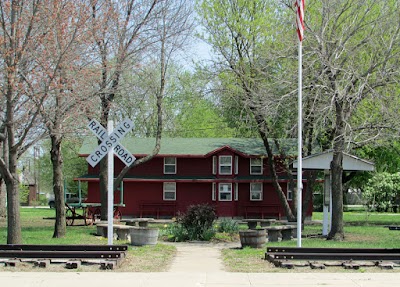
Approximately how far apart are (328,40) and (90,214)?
17.9 m

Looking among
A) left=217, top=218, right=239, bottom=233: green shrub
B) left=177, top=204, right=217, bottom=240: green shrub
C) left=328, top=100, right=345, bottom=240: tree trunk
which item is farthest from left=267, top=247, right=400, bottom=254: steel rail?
left=217, top=218, right=239, bottom=233: green shrub

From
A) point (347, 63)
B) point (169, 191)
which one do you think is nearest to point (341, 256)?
point (347, 63)

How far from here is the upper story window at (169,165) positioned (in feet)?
137

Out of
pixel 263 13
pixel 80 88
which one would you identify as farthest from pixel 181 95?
pixel 80 88

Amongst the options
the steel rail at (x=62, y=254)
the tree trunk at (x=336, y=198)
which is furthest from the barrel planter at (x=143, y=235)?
the tree trunk at (x=336, y=198)

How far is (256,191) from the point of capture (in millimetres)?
40906

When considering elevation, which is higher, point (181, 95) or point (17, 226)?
point (181, 95)

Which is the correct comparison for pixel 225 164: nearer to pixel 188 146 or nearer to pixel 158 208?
pixel 188 146

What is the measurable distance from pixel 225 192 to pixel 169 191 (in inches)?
156

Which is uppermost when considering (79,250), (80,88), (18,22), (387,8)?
(387,8)

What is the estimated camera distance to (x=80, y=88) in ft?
58.3

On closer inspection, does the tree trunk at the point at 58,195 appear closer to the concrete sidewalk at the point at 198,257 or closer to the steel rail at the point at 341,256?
the concrete sidewalk at the point at 198,257

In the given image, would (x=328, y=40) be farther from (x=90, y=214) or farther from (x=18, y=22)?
(x=90, y=214)

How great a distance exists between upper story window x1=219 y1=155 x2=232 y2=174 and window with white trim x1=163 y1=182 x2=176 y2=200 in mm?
3541
